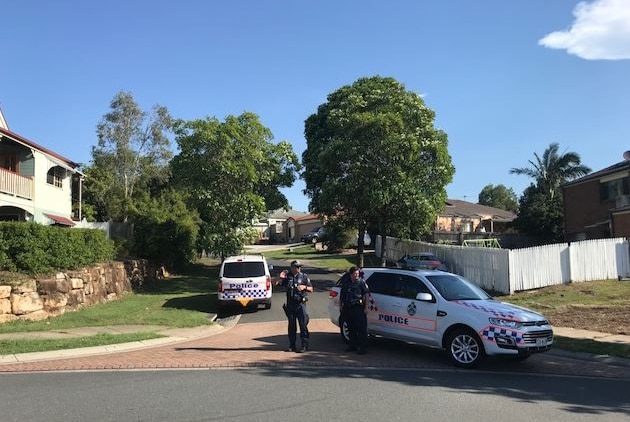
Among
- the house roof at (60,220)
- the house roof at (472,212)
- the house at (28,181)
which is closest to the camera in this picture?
the house at (28,181)

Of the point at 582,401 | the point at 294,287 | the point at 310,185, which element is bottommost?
the point at 582,401

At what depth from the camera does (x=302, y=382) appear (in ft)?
29.0

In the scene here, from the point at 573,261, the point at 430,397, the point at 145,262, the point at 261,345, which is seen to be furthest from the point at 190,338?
the point at 573,261

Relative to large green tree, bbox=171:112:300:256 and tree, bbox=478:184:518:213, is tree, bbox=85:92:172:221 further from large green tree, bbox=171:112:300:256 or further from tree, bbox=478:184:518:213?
tree, bbox=478:184:518:213

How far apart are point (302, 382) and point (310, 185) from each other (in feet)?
83.0

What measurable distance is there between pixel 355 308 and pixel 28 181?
71.3 ft

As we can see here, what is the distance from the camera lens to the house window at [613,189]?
38.2 metres

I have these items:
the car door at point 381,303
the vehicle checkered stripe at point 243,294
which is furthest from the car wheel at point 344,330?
the vehicle checkered stripe at point 243,294

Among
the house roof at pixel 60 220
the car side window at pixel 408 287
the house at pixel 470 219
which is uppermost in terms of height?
the house at pixel 470 219

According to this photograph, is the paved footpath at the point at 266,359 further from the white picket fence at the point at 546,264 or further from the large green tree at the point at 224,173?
the large green tree at the point at 224,173

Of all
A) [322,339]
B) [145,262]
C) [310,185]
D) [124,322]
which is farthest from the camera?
[310,185]

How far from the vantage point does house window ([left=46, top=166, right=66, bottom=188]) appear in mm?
31312

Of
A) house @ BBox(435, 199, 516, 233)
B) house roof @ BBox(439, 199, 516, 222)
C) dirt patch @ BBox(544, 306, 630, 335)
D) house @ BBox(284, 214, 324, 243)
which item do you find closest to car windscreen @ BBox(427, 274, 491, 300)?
dirt patch @ BBox(544, 306, 630, 335)

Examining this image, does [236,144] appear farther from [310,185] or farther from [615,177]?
[615,177]
